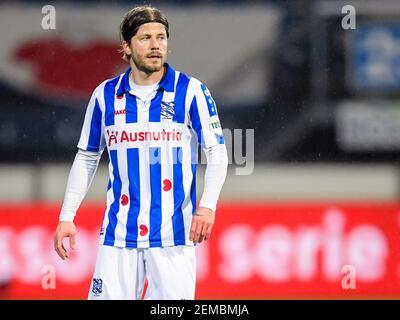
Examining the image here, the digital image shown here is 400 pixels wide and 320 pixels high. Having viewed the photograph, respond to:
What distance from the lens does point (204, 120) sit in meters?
4.16

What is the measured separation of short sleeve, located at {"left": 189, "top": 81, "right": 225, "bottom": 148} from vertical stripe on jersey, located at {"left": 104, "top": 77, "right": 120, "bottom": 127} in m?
0.32

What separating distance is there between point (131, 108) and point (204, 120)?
30 cm

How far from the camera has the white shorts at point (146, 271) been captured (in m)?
4.12

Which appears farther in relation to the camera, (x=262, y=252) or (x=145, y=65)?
(x=262, y=252)

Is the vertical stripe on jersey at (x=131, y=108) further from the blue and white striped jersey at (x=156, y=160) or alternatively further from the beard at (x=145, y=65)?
the beard at (x=145, y=65)

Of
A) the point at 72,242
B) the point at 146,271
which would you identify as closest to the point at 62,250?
the point at 72,242

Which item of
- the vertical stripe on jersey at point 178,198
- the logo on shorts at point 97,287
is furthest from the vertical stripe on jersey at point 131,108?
the logo on shorts at point 97,287

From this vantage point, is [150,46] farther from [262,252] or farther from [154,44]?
[262,252]

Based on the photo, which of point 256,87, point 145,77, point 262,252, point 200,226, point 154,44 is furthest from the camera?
point 256,87

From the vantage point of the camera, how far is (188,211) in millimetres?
4180

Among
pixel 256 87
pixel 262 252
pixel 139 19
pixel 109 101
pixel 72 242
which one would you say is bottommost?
pixel 262 252

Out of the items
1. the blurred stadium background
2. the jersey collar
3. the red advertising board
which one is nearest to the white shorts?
the jersey collar

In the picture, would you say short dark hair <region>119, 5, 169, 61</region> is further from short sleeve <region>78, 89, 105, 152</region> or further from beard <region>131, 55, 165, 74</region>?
short sleeve <region>78, 89, 105, 152</region>

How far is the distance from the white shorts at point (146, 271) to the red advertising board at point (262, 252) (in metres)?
3.17
